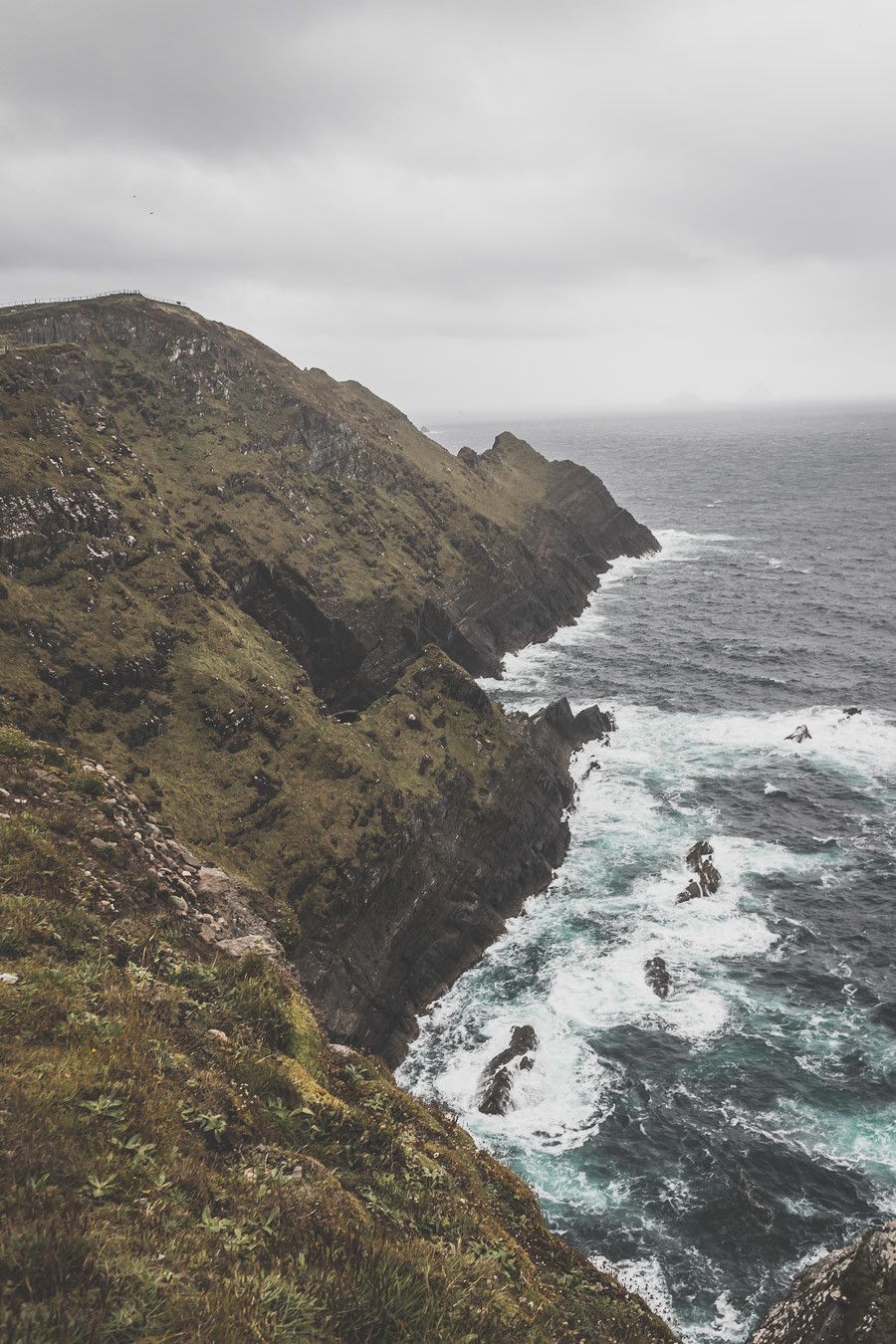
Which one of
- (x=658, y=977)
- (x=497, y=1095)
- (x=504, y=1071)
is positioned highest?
(x=658, y=977)

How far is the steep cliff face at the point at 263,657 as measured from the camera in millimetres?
40125

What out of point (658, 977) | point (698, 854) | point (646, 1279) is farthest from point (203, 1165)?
point (698, 854)

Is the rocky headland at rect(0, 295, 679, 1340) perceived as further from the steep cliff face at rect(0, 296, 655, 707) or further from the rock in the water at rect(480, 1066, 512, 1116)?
the rock in the water at rect(480, 1066, 512, 1116)

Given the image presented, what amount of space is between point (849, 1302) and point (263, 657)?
161 ft

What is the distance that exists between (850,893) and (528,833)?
2195 cm

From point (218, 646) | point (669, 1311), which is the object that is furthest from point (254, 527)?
point (669, 1311)

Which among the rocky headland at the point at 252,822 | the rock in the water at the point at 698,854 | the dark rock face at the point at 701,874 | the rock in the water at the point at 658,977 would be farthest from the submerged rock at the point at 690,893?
the rocky headland at the point at 252,822

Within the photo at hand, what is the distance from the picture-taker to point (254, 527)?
72.1 meters

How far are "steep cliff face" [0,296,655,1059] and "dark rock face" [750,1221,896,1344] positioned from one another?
13853 mm

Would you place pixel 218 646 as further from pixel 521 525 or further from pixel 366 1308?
pixel 521 525

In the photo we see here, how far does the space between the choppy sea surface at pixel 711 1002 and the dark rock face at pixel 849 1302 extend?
58.7 ft

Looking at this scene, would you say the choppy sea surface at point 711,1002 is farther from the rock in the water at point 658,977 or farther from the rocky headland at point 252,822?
the rocky headland at point 252,822

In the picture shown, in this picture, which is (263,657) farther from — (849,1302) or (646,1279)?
(849,1302)

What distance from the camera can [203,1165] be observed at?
8312 mm
